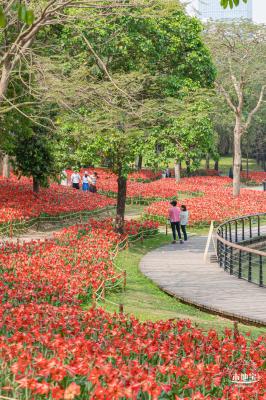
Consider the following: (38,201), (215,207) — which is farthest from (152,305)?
(215,207)

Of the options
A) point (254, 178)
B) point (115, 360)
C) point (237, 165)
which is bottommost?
point (115, 360)

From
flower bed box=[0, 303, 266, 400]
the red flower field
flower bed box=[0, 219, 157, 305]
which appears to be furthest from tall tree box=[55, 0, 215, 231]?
flower bed box=[0, 303, 266, 400]

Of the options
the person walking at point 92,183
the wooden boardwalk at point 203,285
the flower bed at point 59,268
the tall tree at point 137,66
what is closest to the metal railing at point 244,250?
the wooden boardwalk at point 203,285

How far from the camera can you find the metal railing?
16477 millimetres

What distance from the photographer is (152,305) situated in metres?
13.3

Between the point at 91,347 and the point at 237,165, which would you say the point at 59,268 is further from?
the point at 237,165

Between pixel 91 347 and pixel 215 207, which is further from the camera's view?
pixel 215 207

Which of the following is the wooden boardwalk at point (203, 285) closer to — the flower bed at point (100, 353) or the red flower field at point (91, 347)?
the red flower field at point (91, 347)

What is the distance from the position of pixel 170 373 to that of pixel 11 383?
1.52m

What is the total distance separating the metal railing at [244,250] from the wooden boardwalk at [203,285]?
0.34 meters

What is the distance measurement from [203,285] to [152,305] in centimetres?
268

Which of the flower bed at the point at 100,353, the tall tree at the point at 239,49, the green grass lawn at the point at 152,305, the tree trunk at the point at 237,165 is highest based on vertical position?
the tall tree at the point at 239,49

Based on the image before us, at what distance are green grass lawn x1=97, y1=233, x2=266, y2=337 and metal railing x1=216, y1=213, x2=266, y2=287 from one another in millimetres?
2335

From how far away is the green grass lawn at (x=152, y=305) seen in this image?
1180 cm
